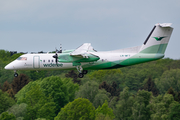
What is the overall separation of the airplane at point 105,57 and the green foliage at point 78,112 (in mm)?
30258

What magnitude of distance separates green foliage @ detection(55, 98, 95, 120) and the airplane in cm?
3026

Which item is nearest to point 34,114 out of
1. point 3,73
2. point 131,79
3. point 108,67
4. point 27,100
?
point 27,100

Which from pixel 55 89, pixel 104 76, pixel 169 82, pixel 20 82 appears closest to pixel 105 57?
pixel 55 89

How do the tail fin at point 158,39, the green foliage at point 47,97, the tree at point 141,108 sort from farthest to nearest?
the tree at point 141,108, the green foliage at point 47,97, the tail fin at point 158,39

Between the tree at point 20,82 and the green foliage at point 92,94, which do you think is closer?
the green foliage at point 92,94

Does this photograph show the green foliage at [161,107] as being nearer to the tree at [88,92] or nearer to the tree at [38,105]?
the tree at [88,92]

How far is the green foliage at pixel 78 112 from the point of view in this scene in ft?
231

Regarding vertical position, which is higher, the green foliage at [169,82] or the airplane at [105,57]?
the airplane at [105,57]

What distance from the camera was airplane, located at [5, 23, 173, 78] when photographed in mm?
40406

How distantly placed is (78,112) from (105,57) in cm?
3234

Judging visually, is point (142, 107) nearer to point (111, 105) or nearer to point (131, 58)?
point (111, 105)

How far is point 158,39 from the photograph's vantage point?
4059 centimetres

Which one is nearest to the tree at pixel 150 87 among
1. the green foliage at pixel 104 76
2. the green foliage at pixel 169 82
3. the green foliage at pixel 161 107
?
the green foliage at pixel 169 82

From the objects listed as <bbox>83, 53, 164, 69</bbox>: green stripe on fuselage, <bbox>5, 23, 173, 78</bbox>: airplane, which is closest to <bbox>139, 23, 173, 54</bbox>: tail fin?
<bbox>5, 23, 173, 78</bbox>: airplane
